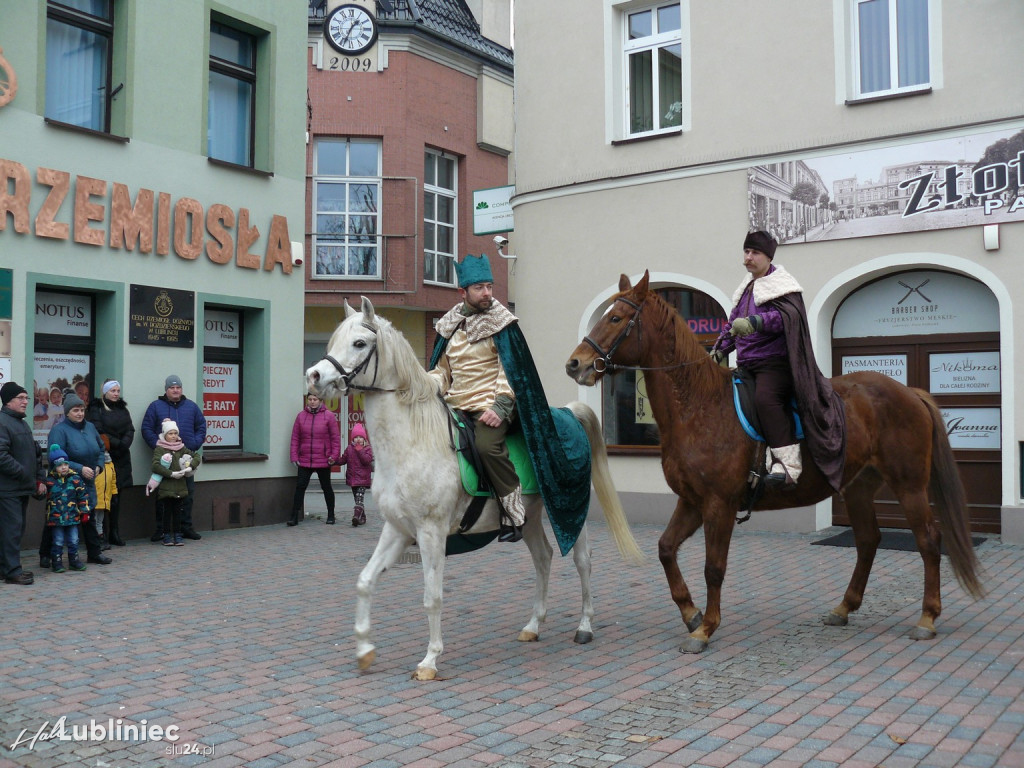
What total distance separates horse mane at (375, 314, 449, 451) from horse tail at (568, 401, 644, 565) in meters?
1.31

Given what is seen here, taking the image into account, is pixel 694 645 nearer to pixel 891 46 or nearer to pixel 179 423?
pixel 179 423

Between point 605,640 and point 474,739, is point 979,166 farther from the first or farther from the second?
point 474,739

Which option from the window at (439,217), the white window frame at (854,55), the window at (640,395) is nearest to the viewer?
the white window frame at (854,55)

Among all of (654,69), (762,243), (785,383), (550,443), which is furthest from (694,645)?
(654,69)

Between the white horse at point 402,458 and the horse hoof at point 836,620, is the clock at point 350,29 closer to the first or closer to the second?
the white horse at point 402,458

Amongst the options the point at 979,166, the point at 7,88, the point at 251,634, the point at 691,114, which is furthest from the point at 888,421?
the point at 7,88

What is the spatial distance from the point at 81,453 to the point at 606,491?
5965mm

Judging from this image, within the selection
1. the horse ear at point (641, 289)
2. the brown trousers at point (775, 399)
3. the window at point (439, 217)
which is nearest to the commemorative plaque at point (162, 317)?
the horse ear at point (641, 289)

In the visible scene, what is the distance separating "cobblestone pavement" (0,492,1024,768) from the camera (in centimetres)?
441

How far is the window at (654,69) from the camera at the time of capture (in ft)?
44.4

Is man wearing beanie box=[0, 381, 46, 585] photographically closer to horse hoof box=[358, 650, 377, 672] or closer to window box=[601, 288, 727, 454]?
horse hoof box=[358, 650, 377, 672]

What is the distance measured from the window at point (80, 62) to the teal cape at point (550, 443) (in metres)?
7.78

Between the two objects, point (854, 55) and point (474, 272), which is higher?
point (854, 55)

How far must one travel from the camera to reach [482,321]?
611cm
